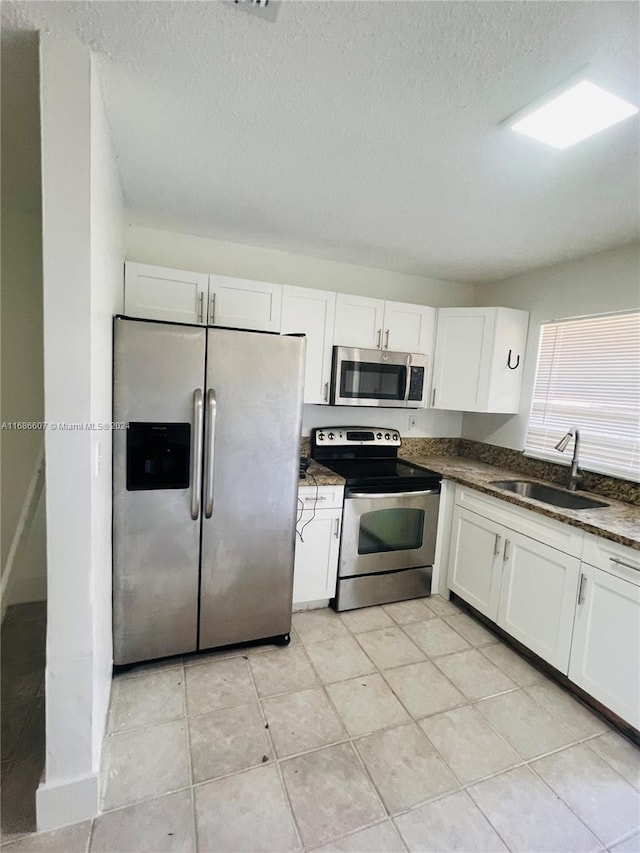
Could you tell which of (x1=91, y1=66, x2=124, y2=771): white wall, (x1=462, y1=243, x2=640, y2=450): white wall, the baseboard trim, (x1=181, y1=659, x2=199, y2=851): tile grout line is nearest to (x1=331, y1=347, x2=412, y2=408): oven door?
(x1=462, y1=243, x2=640, y2=450): white wall

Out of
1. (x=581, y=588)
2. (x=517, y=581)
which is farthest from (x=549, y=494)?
(x=581, y=588)

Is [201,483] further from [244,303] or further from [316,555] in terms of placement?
[244,303]

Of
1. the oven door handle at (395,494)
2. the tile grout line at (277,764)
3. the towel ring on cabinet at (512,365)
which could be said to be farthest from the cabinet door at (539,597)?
the tile grout line at (277,764)

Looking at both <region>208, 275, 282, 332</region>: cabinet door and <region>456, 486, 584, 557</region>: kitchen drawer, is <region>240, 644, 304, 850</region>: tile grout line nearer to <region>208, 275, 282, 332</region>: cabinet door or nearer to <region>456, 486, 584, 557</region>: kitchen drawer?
<region>456, 486, 584, 557</region>: kitchen drawer

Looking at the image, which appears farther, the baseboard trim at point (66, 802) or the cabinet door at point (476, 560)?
the cabinet door at point (476, 560)

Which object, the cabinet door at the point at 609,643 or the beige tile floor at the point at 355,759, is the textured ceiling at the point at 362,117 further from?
the beige tile floor at the point at 355,759

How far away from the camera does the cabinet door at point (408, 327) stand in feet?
9.73

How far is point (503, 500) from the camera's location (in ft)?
7.75

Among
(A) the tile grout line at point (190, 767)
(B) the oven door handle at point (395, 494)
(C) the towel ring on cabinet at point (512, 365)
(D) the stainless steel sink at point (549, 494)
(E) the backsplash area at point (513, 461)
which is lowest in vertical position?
(A) the tile grout line at point (190, 767)

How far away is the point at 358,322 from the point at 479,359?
957mm

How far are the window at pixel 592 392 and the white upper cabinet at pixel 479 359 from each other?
172mm

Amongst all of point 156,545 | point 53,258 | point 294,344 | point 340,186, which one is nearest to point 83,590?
point 156,545

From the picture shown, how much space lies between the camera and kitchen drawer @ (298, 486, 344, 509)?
8.02 feet

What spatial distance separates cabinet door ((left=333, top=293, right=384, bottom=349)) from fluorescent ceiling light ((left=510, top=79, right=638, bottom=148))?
151 cm
